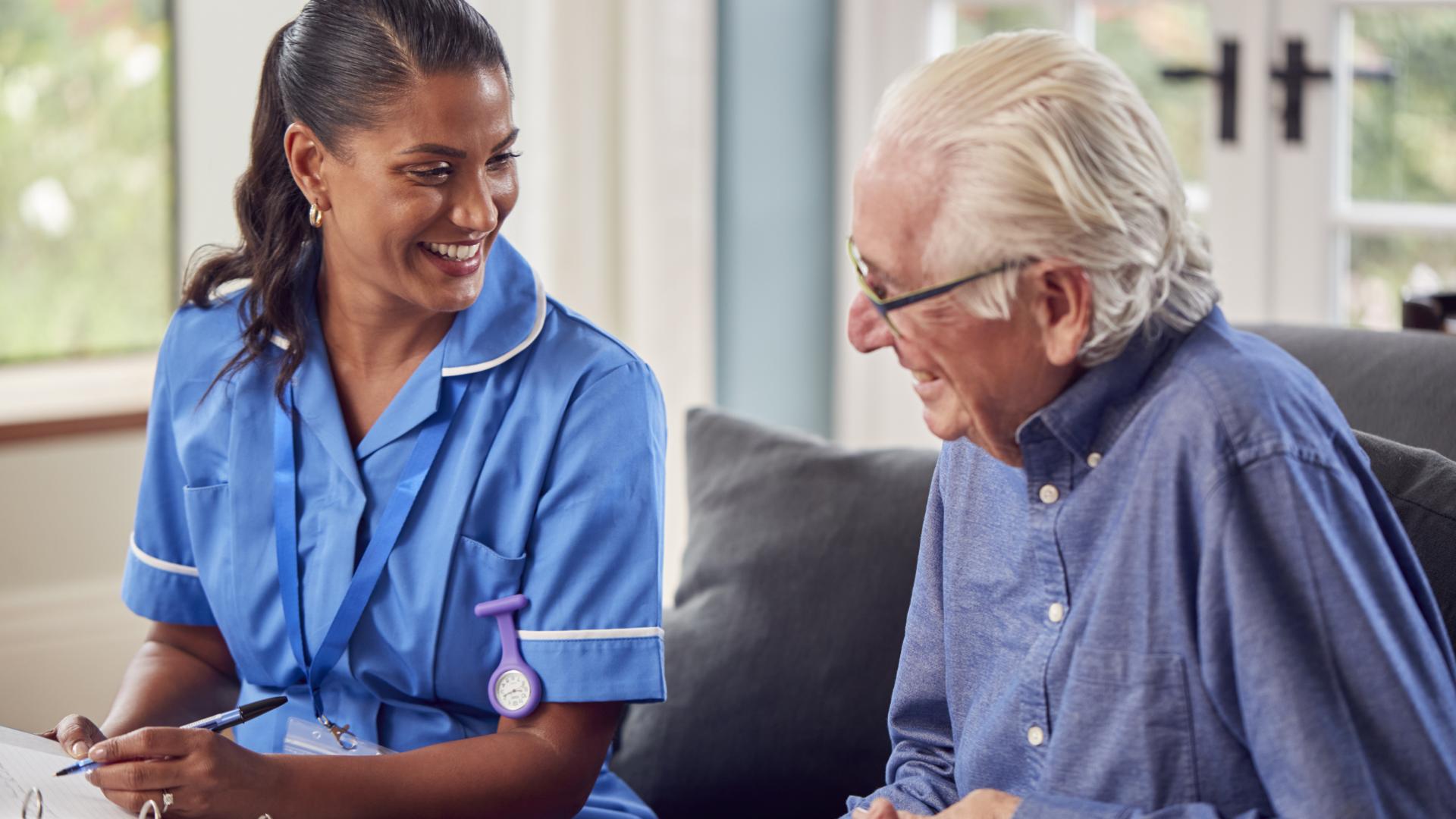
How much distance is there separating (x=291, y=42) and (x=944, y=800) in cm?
97

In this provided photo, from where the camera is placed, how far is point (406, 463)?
1.50m

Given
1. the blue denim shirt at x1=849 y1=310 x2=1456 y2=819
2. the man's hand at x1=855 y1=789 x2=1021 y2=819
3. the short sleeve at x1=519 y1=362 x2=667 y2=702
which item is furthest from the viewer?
the short sleeve at x1=519 y1=362 x2=667 y2=702

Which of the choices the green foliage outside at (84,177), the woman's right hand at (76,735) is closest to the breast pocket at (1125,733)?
the woman's right hand at (76,735)

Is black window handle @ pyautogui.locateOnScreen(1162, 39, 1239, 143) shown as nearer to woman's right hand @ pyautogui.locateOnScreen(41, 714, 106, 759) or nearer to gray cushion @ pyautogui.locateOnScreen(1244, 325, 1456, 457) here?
gray cushion @ pyautogui.locateOnScreen(1244, 325, 1456, 457)

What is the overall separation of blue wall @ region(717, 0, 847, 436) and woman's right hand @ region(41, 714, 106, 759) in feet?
6.91

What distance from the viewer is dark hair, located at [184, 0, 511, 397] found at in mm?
1433

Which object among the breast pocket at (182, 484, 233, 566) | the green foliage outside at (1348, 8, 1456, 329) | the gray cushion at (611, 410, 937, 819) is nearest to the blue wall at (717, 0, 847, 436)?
the green foliage outside at (1348, 8, 1456, 329)

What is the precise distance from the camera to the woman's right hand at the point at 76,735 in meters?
1.37

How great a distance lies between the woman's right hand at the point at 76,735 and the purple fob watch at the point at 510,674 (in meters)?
0.37

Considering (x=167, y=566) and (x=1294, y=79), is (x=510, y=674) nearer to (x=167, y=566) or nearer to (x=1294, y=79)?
(x=167, y=566)

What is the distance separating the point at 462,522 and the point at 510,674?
153mm

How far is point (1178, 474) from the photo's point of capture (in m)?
1.01

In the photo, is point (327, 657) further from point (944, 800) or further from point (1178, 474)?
point (1178, 474)

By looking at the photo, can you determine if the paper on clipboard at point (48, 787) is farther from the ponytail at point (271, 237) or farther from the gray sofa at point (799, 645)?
the gray sofa at point (799, 645)
